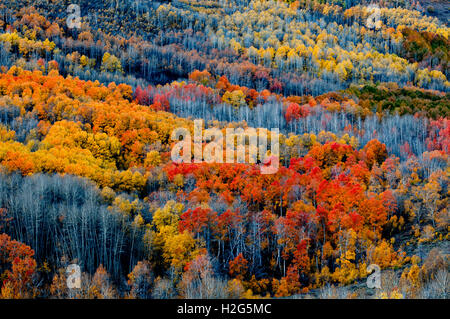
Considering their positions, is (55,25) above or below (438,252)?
above

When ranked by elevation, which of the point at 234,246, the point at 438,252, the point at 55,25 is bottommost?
the point at 234,246

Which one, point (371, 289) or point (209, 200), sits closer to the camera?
point (371, 289)

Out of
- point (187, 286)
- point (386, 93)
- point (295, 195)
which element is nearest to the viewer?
point (187, 286)

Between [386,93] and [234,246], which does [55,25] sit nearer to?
[386,93]

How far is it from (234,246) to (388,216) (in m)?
26.8

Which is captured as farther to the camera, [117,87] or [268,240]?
[117,87]

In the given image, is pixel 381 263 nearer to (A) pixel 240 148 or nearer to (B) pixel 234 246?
(B) pixel 234 246

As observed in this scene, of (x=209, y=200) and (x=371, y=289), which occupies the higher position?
(x=209, y=200)

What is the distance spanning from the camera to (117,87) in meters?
148

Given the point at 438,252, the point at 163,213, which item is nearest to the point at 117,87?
the point at 163,213

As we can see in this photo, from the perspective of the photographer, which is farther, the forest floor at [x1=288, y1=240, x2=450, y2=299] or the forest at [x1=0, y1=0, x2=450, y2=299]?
the forest at [x1=0, y1=0, x2=450, y2=299]

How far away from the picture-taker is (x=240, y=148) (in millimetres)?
100312

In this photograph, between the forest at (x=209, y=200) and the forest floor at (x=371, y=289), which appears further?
the forest at (x=209, y=200)

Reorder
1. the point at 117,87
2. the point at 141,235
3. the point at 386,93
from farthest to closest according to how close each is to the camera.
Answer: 1. the point at 386,93
2. the point at 117,87
3. the point at 141,235
